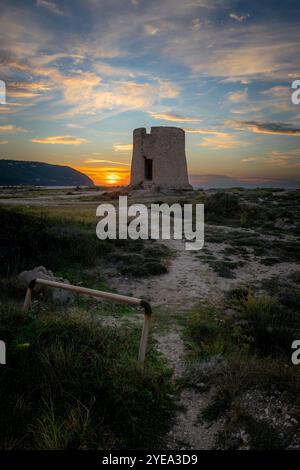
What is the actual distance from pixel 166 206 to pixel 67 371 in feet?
61.1

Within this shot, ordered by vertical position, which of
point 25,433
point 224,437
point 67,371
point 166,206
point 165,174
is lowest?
point 224,437

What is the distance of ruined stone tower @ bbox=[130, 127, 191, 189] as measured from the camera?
29453mm

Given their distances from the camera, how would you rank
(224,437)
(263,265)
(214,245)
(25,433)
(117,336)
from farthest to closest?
(214,245), (263,265), (117,336), (224,437), (25,433)

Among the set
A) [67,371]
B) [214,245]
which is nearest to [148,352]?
[67,371]

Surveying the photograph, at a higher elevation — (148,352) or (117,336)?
(117,336)

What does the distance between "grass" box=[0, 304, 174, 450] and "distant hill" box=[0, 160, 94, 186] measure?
11089cm

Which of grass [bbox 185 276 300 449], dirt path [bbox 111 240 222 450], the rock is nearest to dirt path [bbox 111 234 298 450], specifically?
dirt path [bbox 111 240 222 450]

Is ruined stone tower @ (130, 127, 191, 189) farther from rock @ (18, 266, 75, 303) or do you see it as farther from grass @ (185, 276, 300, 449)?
grass @ (185, 276, 300, 449)

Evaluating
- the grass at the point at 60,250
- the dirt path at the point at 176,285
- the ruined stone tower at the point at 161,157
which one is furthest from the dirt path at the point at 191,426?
the ruined stone tower at the point at 161,157

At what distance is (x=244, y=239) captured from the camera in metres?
13.5

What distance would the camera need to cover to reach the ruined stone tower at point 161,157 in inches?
1160

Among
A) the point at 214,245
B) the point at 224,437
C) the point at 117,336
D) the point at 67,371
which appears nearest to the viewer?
the point at 224,437

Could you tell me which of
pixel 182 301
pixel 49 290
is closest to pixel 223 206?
pixel 182 301

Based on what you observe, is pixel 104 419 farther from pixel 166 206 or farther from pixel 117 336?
pixel 166 206
